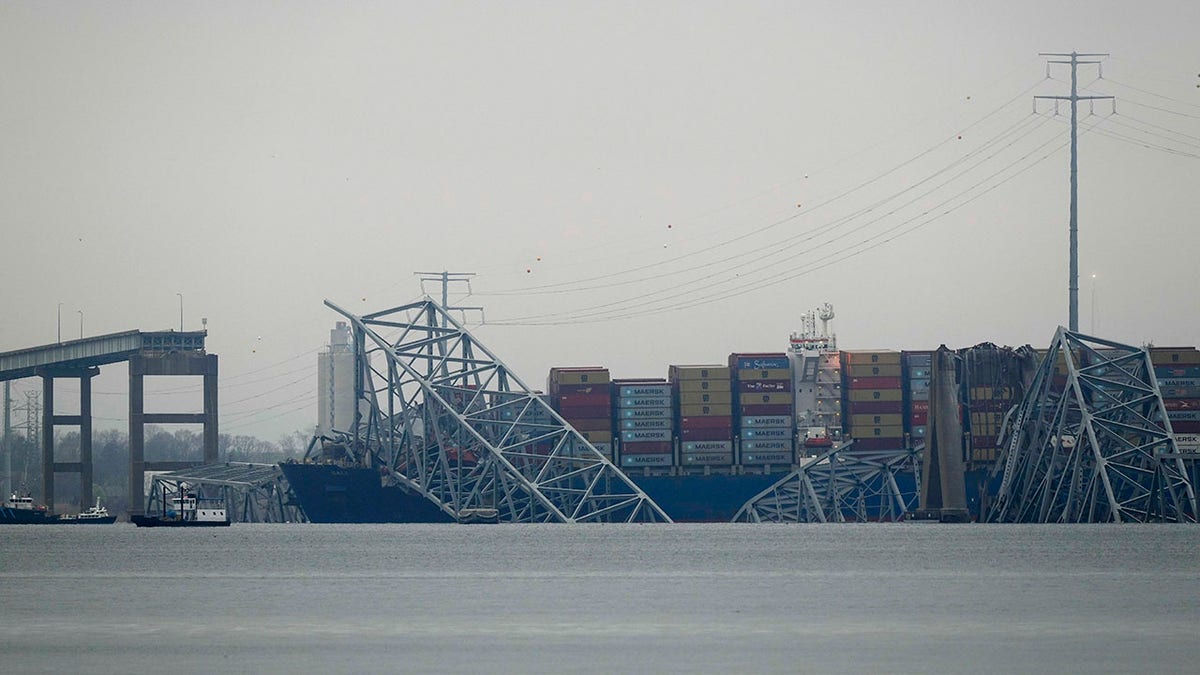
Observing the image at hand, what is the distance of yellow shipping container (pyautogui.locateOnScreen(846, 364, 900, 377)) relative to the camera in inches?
5940

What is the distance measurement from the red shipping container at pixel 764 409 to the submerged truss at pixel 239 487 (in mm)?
39102

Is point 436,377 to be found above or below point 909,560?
above

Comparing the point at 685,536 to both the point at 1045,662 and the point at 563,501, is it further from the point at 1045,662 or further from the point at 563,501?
the point at 1045,662

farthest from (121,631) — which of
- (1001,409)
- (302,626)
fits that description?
(1001,409)

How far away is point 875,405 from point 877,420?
127cm

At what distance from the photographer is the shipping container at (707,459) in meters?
150

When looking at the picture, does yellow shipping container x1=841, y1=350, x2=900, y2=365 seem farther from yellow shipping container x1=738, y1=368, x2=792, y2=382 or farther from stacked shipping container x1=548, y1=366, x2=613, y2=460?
stacked shipping container x1=548, y1=366, x2=613, y2=460

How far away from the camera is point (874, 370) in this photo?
151 meters

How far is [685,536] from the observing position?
401ft

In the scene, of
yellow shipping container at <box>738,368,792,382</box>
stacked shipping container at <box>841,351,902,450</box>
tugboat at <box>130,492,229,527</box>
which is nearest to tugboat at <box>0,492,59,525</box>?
tugboat at <box>130,492,229,527</box>

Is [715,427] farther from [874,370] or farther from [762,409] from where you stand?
[874,370]

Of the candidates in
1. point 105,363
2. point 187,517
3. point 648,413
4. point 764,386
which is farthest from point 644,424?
point 105,363

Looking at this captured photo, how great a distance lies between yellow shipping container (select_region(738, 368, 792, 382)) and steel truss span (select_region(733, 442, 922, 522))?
9.11m

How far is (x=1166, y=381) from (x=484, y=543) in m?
60.3
